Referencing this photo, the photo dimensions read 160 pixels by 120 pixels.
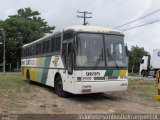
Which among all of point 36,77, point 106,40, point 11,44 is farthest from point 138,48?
point 106,40

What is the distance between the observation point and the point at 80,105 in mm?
13383

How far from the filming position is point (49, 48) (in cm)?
1811

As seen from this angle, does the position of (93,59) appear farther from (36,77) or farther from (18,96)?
(36,77)

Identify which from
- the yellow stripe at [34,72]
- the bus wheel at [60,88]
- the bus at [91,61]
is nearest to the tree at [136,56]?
the yellow stripe at [34,72]

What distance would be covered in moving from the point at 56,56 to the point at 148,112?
611 cm

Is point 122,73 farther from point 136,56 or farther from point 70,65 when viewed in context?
point 136,56

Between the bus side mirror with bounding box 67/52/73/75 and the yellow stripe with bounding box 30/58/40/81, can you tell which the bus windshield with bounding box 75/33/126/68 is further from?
the yellow stripe with bounding box 30/58/40/81

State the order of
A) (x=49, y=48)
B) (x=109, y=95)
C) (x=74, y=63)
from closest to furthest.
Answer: (x=74, y=63) < (x=109, y=95) < (x=49, y=48)

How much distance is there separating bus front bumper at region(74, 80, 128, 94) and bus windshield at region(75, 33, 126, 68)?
0.72 meters

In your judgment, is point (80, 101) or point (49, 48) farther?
point (49, 48)

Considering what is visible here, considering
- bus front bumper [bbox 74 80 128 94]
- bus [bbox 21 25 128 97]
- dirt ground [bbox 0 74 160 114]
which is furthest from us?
bus [bbox 21 25 128 97]

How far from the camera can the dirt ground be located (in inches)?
467

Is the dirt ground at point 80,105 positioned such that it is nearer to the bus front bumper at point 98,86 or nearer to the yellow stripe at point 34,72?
the bus front bumper at point 98,86

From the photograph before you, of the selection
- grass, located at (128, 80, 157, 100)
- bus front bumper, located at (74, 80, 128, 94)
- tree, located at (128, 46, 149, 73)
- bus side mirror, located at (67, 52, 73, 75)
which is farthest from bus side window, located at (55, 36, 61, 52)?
tree, located at (128, 46, 149, 73)
